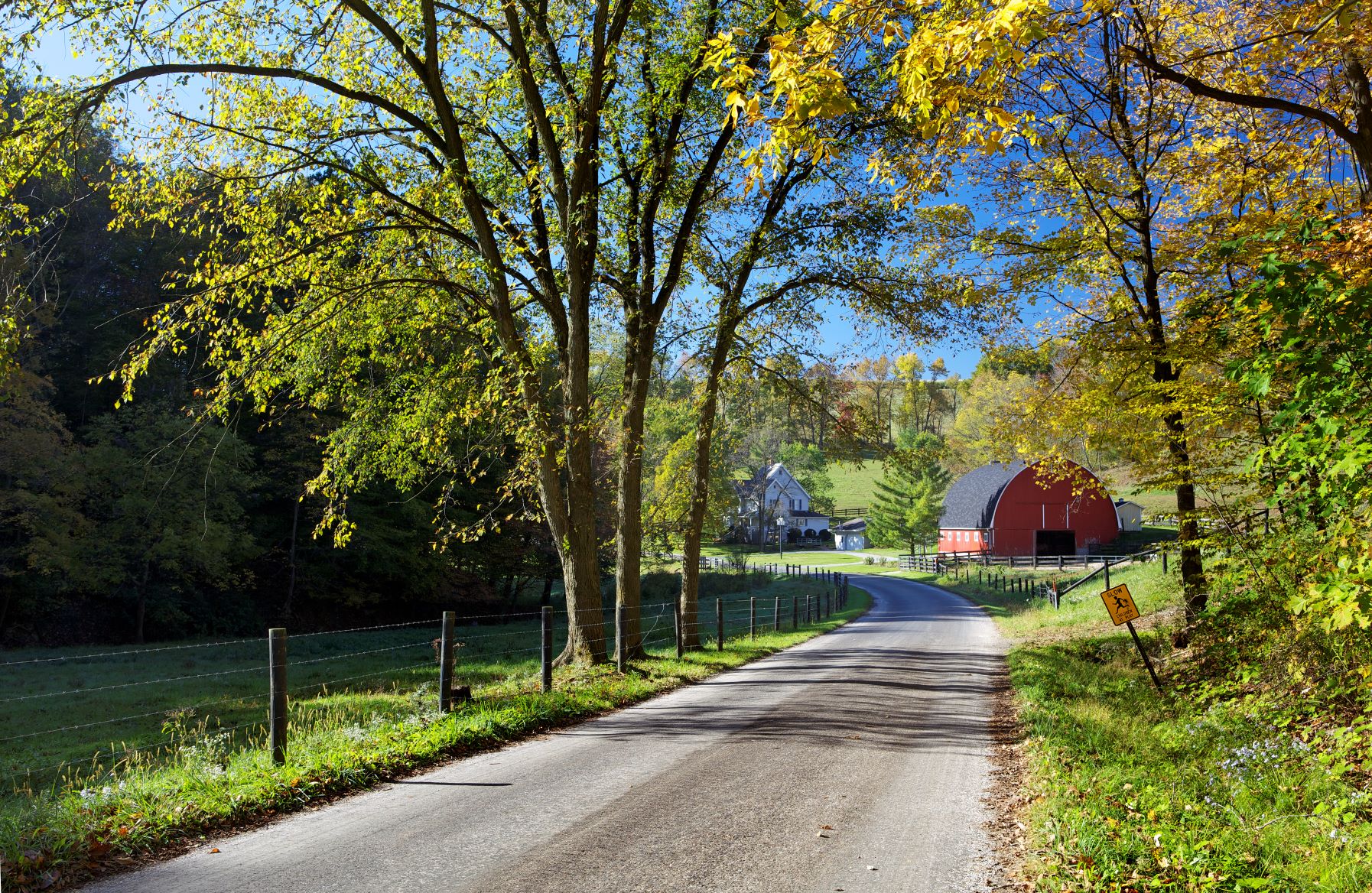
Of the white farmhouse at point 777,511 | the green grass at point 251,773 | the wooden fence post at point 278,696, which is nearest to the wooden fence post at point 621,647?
the green grass at point 251,773

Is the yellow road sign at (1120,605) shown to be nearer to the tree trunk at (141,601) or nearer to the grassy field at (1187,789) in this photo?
the grassy field at (1187,789)

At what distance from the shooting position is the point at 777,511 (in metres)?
109

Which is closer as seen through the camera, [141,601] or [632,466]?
[632,466]

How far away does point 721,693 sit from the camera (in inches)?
450

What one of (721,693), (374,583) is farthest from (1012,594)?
(721,693)

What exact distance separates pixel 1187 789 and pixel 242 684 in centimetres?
2005

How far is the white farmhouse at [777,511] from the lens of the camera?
95.4m

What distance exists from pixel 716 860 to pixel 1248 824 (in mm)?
3607

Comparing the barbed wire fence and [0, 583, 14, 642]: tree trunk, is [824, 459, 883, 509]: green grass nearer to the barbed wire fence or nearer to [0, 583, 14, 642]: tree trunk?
the barbed wire fence

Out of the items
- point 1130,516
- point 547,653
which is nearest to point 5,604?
point 547,653

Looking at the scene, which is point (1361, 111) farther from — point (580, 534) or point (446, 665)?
point (446, 665)

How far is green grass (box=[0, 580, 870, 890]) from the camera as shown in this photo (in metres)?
4.91

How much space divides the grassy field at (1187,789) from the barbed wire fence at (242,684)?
566 centimetres

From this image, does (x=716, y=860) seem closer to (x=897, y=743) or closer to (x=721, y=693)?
(x=897, y=743)
